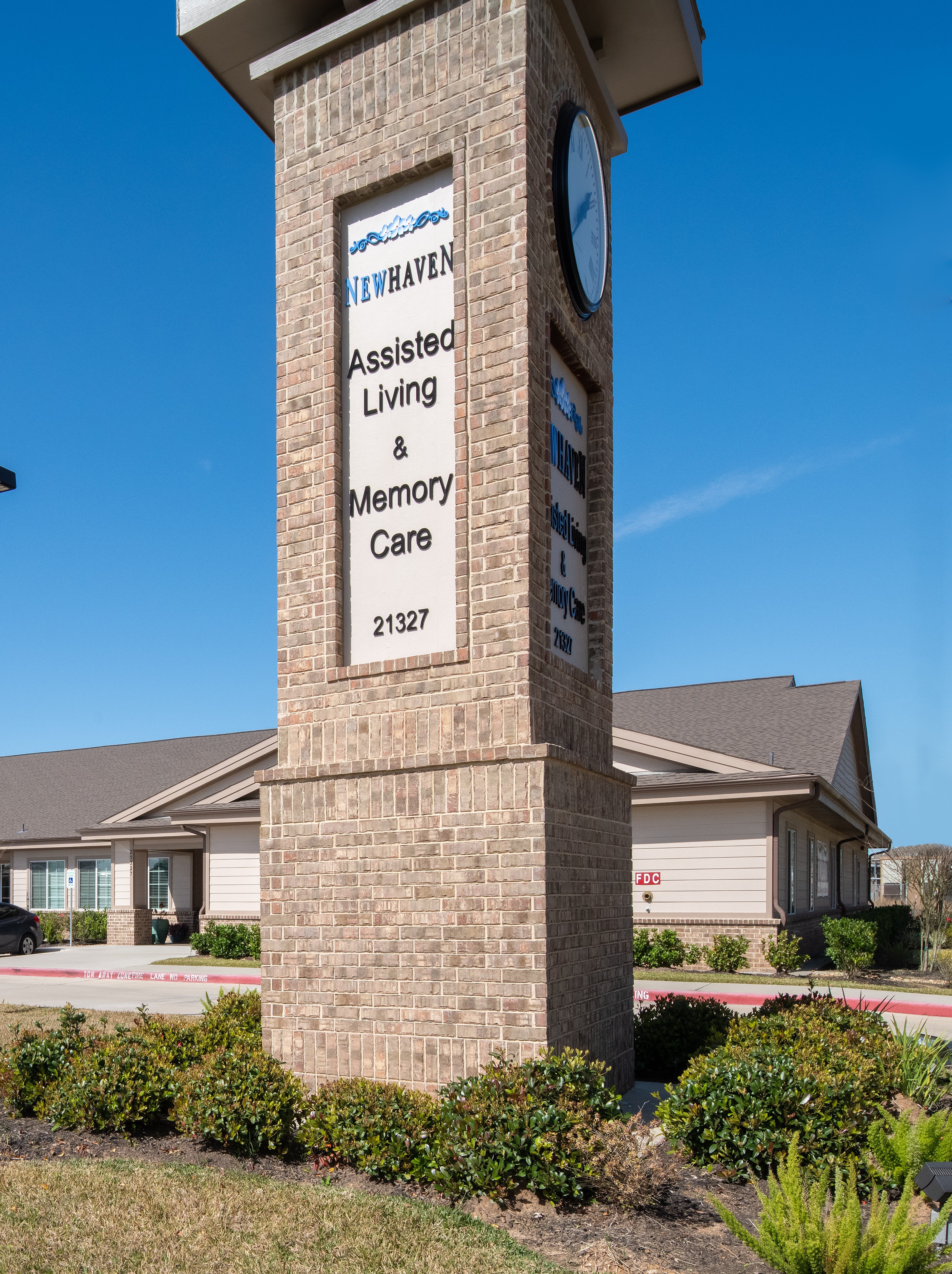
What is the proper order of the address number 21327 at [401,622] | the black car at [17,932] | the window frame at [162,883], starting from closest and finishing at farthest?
the address number 21327 at [401,622]
the black car at [17,932]
the window frame at [162,883]

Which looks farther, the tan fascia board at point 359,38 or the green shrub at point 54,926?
the green shrub at point 54,926

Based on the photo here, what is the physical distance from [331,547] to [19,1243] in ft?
17.1

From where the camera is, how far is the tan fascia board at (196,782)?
28.0 metres

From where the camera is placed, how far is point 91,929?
31.7 m

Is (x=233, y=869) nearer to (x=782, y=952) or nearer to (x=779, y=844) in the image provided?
(x=779, y=844)

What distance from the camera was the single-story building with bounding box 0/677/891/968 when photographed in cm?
2059

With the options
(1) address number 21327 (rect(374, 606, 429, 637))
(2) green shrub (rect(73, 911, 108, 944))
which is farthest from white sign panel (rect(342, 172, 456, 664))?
(2) green shrub (rect(73, 911, 108, 944))

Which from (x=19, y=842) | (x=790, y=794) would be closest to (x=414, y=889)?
(x=790, y=794)

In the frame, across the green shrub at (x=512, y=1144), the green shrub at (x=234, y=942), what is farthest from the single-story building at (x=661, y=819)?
the green shrub at (x=512, y=1144)

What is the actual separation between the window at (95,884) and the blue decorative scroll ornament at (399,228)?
27.9m

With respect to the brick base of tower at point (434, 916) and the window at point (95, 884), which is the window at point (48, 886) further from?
the brick base of tower at point (434, 916)

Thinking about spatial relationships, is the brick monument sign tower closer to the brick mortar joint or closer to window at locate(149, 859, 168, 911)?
the brick mortar joint

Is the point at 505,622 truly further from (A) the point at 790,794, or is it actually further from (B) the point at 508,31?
(A) the point at 790,794

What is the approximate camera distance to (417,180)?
8.62m
